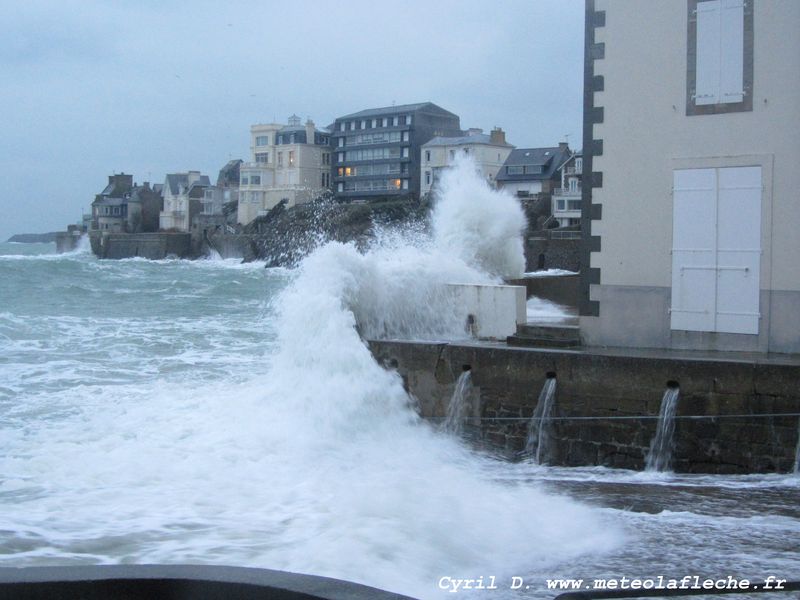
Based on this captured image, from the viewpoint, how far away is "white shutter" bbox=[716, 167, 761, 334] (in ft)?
27.7

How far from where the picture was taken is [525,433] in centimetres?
866

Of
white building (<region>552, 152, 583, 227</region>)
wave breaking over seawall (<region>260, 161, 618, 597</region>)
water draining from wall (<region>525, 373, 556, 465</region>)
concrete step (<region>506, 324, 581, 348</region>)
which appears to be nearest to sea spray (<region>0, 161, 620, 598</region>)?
wave breaking over seawall (<region>260, 161, 618, 597</region>)

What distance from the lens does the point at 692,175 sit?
8.78 metres

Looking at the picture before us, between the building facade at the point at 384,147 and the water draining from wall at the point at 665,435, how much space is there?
60141mm

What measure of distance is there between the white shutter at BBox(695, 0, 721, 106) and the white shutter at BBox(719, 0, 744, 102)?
4cm

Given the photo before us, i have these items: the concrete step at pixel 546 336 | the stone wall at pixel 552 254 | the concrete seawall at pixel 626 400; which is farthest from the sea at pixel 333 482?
the stone wall at pixel 552 254

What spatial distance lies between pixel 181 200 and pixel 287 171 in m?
15.9

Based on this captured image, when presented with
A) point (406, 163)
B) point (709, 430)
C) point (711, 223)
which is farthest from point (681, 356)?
point (406, 163)

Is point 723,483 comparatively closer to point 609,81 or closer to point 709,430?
point 709,430

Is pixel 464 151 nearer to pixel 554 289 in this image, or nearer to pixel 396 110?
pixel 396 110

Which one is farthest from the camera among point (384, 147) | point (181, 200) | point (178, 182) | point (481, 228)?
point (178, 182)

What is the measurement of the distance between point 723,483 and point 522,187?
178 feet

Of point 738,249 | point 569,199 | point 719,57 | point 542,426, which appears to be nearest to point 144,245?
point 569,199

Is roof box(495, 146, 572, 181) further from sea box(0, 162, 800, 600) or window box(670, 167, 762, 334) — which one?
window box(670, 167, 762, 334)
